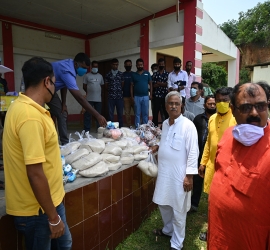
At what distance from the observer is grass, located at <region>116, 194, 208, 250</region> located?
111 inches

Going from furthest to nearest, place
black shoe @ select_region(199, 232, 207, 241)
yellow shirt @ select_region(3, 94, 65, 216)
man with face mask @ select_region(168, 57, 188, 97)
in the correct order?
man with face mask @ select_region(168, 57, 188, 97), black shoe @ select_region(199, 232, 207, 241), yellow shirt @ select_region(3, 94, 65, 216)

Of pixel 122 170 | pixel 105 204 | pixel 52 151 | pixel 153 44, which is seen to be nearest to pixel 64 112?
pixel 122 170

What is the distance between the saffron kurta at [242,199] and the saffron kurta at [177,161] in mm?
935

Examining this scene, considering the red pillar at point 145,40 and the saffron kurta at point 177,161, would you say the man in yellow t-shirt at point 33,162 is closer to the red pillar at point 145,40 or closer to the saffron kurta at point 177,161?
the saffron kurta at point 177,161

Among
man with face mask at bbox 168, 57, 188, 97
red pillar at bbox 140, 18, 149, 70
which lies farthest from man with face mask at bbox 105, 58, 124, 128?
red pillar at bbox 140, 18, 149, 70

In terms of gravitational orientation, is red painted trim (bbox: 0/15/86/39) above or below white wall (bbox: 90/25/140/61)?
above

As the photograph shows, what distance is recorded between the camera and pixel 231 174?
151 centimetres

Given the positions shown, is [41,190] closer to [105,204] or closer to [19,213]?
[19,213]

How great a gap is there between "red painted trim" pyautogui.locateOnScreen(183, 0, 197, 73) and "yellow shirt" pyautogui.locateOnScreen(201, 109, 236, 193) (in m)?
4.64

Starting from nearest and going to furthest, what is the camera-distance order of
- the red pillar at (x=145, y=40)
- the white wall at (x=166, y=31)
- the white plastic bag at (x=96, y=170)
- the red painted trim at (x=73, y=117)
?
the white plastic bag at (x=96, y=170)
the white wall at (x=166, y=31)
the red pillar at (x=145, y=40)
the red painted trim at (x=73, y=117)

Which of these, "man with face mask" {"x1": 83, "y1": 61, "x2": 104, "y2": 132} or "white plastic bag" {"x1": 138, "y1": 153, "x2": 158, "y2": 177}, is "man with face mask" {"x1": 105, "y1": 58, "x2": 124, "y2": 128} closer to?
"man with face mask" {"x1": 83, "y1": 61, "x2": 104, "y2": 132}

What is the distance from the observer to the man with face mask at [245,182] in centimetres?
137

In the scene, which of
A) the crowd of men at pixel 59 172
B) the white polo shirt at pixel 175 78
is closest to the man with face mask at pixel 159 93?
the white polo shirt at pixel 175 78

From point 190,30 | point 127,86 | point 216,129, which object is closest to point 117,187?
point 216,129
